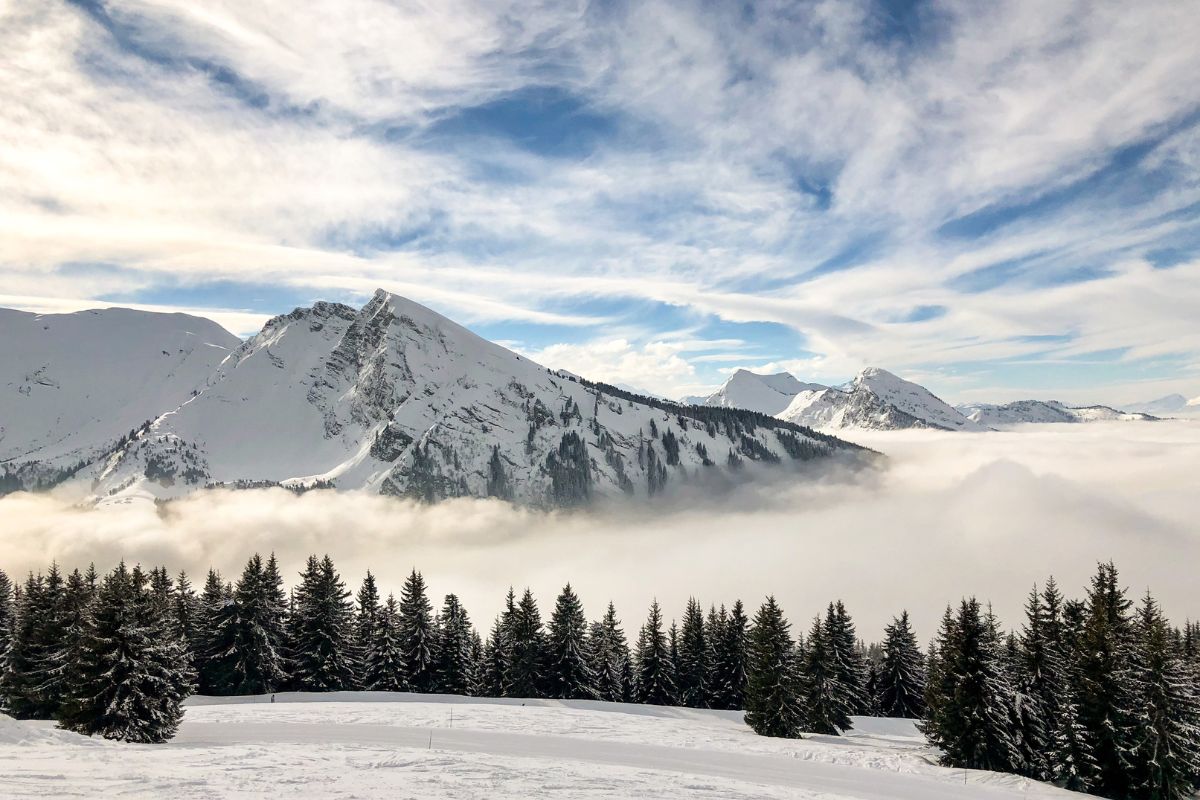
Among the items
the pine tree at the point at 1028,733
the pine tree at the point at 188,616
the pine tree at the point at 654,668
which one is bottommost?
the pine tree at the point at 654,668

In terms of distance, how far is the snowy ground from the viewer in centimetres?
1458

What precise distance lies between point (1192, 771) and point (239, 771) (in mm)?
38783

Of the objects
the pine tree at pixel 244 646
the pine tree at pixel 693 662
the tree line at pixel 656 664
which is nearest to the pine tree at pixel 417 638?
the tree line at pixel 656 664

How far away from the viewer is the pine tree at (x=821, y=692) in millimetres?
44969

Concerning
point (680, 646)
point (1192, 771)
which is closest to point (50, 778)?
point (1192, 771)

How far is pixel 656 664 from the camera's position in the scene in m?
60.3

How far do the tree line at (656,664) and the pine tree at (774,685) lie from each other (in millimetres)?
103

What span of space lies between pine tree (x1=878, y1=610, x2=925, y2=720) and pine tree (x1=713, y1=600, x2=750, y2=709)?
1325 cm

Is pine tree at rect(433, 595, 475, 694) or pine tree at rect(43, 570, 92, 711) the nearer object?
pine tree at rect(43, 570, 92, 711)

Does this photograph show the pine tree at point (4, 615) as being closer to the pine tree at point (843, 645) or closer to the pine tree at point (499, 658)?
the pine tree at point (499, 658)

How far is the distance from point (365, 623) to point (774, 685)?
120 feet

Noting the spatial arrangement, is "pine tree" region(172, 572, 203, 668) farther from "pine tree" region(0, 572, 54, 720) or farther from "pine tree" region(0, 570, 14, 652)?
"pine tree" region(0, 572, 54, 720)

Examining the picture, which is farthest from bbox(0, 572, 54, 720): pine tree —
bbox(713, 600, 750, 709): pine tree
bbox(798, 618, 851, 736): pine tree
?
bbox(713, 600, 750, 709): pine tree

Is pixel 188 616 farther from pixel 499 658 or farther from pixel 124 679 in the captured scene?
pixel 124 679
